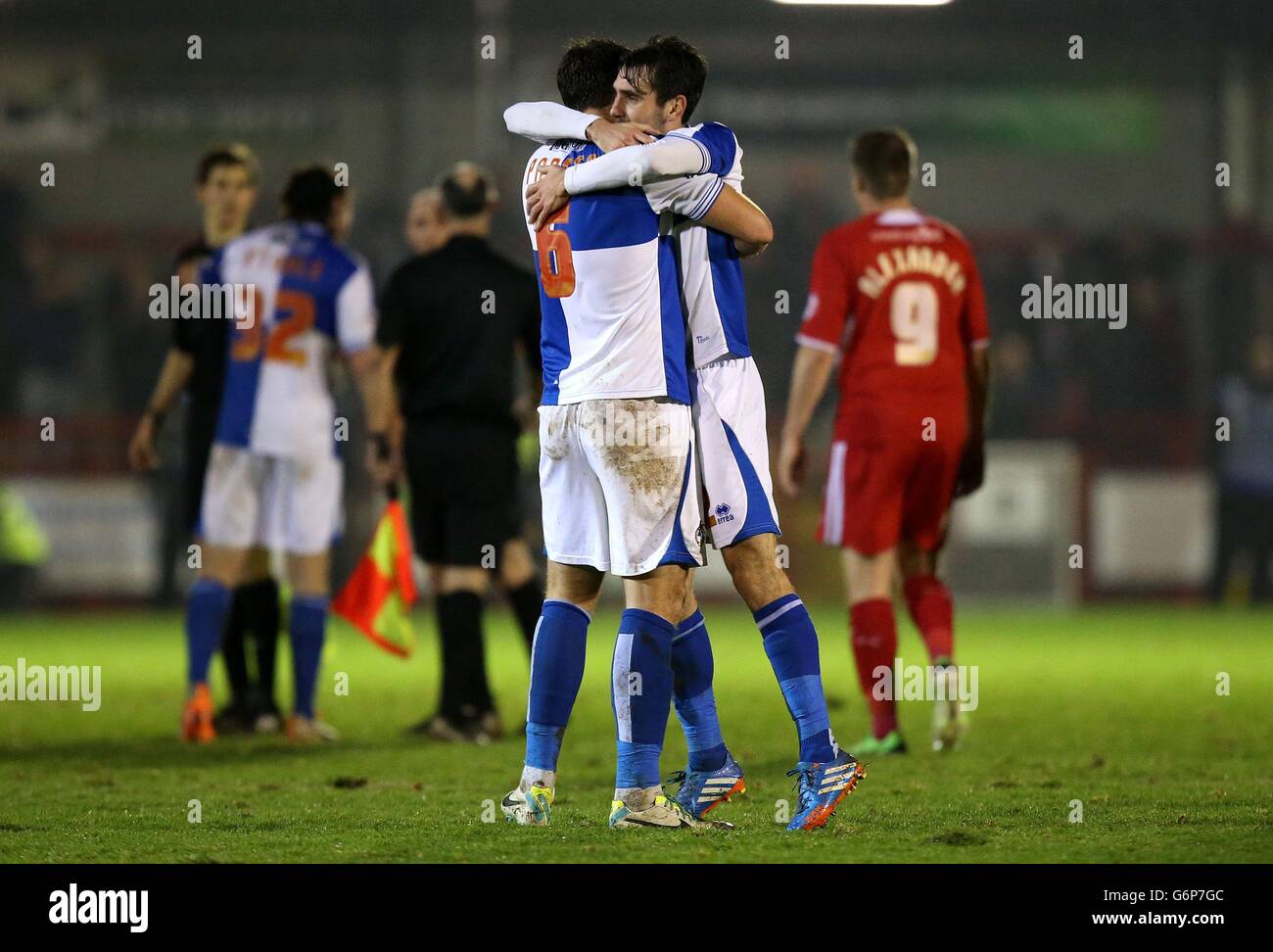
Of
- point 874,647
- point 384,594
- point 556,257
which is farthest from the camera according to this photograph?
point 384,594

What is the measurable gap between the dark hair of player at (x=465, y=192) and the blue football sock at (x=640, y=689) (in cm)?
299

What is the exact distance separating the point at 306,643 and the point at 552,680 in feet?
8.66

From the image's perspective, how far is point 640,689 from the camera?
4598 mm

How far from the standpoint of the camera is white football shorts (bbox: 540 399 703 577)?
179 inches

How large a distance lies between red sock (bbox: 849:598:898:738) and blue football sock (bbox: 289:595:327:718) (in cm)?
200

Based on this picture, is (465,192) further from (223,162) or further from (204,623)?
(204,623)

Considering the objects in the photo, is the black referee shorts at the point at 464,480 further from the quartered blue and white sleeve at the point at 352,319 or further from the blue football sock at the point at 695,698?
the blue football sock at the point at 695,698

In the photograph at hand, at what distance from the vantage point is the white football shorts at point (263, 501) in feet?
23.2

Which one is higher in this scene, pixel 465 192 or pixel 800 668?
pixel 465 192

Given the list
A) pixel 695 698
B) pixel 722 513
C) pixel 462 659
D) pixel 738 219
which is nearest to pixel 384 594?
pixel 462 659

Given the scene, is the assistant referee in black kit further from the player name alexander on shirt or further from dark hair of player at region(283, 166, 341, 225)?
dark hair of player at region(283, 166, 341, 225)
